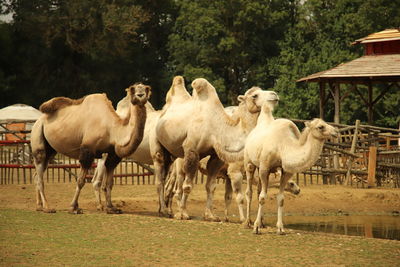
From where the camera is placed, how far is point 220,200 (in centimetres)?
1958

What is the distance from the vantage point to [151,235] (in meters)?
12.3

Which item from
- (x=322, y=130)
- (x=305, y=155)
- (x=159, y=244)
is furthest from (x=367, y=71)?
(x=159, y=244)

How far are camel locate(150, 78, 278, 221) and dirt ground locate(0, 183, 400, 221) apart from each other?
6.45 feet

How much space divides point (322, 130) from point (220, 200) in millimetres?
8088

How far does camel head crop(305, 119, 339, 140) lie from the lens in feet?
38.4

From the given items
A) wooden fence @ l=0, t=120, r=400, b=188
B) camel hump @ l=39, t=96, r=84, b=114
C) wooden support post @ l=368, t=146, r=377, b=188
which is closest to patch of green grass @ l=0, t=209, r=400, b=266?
camel hump @ l=39, t=96, r=84, b=114

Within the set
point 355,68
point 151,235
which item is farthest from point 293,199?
point 355,68

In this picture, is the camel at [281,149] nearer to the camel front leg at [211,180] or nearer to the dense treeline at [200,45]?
the camel front leg at [211,180]

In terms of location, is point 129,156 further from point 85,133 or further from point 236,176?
point 236,176

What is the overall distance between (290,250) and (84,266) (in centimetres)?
292

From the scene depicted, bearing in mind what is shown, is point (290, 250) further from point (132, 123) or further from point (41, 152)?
point (41, 152)

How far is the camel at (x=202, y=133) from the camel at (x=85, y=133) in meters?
0.64

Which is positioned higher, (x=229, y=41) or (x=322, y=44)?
(x=229, y=41)

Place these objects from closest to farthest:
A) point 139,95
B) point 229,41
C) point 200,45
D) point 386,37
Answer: point 139,95, point 386,37, point 229,41, point 200,45
